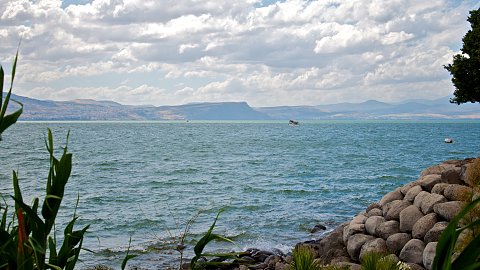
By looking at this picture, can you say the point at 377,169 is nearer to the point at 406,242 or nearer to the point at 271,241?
the point at 271,241

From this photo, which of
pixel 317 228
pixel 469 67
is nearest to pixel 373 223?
pixel 317 228

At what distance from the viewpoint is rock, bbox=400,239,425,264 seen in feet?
35.1

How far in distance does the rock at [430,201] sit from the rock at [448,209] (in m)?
0.30

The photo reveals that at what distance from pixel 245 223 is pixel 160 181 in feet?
54.5

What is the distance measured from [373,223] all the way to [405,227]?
1117 millimetres

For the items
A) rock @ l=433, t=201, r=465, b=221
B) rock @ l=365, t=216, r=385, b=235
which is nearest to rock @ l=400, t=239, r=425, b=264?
rock @ l=433, t=201, r=465, b=221

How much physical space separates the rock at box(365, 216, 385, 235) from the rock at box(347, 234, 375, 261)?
0.31 meters

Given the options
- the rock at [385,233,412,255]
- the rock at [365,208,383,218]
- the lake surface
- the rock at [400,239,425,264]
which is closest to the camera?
the rock at [400,239,425,264]

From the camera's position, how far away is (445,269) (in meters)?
1.26

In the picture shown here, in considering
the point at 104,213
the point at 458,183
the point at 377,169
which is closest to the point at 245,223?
the point at 104,213

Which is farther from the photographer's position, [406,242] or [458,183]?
[458,183]

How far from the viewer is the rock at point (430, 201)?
1178cm

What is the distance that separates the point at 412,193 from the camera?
44.1ft

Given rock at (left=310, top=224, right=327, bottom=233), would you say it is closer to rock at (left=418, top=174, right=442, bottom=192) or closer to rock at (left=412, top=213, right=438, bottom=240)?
rock at (left=418, top=174, right=442, bottom=192)
